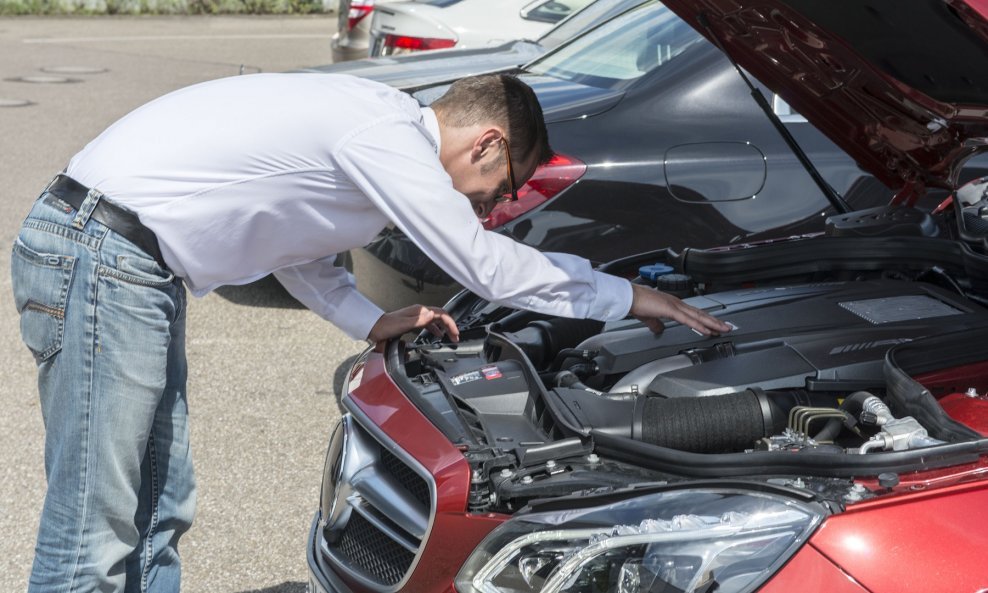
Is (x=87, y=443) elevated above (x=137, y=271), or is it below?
below

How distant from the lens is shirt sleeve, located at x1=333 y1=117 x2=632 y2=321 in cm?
220

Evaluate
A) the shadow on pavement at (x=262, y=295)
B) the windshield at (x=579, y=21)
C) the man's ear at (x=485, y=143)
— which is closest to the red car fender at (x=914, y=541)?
the man's ear at (x=485, y=143)

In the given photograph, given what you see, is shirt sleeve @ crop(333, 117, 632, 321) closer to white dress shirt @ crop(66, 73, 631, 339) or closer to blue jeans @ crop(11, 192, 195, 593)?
white dress shirt @ crop(66, 73, 631, 339)

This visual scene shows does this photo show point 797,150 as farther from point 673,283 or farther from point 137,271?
point 137,271

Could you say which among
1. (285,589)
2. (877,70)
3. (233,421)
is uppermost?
(877,70)

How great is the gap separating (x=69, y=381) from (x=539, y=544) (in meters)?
1.08

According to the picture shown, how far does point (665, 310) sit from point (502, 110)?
1.87ft

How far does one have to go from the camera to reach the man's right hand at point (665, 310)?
2.45 meters

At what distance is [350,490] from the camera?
2.45 meters

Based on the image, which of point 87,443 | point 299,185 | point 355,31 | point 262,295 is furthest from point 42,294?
point 355,31

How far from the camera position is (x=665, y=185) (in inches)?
156

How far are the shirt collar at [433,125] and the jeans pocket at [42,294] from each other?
789 millimetres

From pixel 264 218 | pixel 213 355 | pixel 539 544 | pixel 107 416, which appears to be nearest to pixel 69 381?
pixel 107 416

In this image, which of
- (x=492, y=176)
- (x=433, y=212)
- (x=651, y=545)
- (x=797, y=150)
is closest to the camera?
(x=651, y=545)
